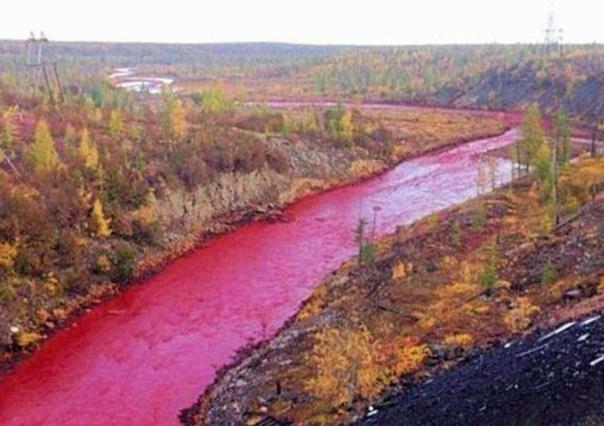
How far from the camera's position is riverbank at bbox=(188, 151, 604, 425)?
86.0 feet

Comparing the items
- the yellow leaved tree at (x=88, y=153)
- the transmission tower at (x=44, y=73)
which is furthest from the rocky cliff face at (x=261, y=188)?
the transmission tower at (x=44, y=73)

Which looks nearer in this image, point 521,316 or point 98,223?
point 521,316

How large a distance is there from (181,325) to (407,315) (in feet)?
40.1

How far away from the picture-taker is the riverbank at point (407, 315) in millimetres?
26203

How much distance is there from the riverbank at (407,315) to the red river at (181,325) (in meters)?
1.91

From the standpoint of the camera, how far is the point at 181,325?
38.5 m

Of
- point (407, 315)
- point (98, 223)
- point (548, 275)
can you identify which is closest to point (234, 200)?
point (98, 223)

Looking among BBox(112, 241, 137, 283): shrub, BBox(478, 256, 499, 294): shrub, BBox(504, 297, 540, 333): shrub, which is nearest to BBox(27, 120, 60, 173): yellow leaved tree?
BBox(112, 241, 137, 283): shrub

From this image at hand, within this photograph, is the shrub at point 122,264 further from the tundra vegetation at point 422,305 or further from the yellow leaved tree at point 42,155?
the tundra vegetation at point 422,305

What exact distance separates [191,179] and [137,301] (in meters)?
17.6

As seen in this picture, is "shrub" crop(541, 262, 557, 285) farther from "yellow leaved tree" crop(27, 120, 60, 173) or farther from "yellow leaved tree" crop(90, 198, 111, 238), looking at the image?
"yellow leaved tree" crop(27, 120, 60, 173)

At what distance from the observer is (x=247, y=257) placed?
50.1 metres

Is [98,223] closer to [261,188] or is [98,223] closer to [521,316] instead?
[261,188]

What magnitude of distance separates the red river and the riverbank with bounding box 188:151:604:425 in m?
1.91
